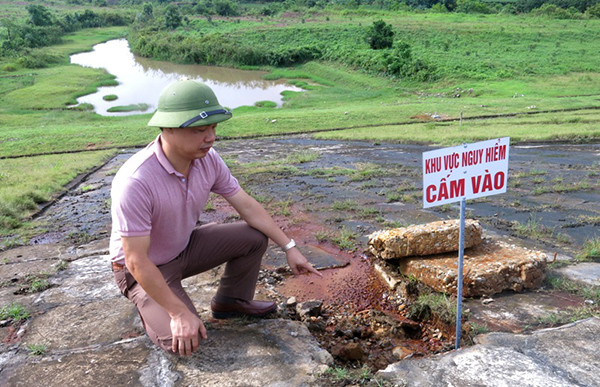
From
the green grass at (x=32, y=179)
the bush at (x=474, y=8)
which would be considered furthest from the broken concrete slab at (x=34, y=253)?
the bush at (x=474, y=8)

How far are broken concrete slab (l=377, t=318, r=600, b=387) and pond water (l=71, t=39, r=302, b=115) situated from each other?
23.0 meters

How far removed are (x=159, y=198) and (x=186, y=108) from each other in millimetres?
551

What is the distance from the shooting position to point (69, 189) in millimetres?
9242

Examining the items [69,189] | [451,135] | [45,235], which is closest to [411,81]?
[451,135]

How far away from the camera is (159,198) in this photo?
3.04m

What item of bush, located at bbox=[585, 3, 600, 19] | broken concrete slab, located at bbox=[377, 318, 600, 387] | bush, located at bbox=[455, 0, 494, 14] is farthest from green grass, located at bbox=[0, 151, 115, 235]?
bush, located at bbox=[455, 0, 494, 14]

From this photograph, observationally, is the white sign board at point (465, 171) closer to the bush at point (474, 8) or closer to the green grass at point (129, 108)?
the green grass at point (129, 108)

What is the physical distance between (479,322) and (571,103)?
16167 millimetres

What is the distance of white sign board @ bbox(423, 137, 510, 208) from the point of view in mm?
3324

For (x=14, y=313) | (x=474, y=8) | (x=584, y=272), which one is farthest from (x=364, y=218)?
(x=474, y=8)

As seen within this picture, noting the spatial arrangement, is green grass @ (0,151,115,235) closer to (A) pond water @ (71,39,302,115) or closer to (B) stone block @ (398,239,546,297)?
(B) stone block @ (398,239,546,297)

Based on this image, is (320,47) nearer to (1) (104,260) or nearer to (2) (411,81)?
(2) (411,81)

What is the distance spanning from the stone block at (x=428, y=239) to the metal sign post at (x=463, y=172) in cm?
97

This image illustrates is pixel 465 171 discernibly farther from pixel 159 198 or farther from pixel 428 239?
pixel 159 198
